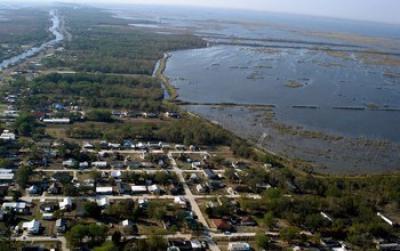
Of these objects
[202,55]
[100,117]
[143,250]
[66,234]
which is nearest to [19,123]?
[100,117]

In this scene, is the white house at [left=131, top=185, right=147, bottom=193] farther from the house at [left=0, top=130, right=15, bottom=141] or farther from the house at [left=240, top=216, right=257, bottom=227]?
the house at [left=0, top=130, right=15, bottom=141]

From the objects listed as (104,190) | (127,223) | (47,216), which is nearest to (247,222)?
(127,223)

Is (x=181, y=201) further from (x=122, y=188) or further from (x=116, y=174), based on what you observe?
(x=116, y=174)

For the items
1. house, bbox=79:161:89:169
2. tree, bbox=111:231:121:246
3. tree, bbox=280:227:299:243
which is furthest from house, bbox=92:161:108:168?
tree, bbox=280:227:299:243

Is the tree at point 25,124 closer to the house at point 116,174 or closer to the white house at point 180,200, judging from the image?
the house at point 116,174

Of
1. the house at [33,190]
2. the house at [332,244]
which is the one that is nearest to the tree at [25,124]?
the house at [33,190]
